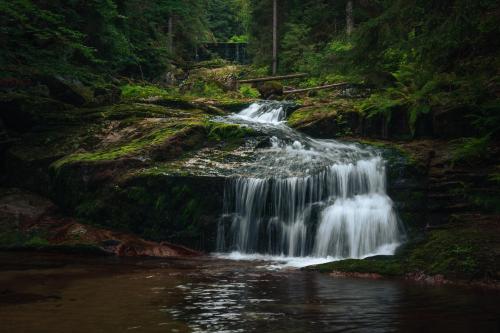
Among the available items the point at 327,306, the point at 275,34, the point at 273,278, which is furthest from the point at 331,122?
the point at 275,34

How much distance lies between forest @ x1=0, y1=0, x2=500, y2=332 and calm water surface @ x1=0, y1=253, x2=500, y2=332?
40mm

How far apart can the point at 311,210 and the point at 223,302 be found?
574 centimetres

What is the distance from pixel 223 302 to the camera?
19.7 feet

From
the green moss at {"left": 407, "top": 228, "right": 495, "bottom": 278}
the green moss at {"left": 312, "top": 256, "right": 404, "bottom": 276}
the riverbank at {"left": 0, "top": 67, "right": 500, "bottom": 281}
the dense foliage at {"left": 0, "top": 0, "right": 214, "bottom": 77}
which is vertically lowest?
the green moss at {"left": 312, "top": 256, "right": 404, "bottom": 276}

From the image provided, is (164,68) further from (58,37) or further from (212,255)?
(212,255)

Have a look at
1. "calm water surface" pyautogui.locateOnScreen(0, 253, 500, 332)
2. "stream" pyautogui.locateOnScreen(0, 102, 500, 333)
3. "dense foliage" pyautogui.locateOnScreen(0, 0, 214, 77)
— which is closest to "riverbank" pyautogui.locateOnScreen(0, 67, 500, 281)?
"stream" pyautogui.locateOnScreen(0, 102, 500, 333)

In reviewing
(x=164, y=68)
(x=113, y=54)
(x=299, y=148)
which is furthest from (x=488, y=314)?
(x=164, y=68)

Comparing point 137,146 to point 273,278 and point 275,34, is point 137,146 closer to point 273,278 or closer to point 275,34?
point 273,278

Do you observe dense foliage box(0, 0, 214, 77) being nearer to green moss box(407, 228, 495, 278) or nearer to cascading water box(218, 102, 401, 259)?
cascading water box(218, 102, 401, 259)

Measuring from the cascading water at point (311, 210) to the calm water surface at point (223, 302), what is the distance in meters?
2.45

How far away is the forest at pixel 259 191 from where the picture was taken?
607 centimetres

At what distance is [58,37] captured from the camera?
13.5m

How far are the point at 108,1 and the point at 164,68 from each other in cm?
996

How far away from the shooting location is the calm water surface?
15.9 feet
